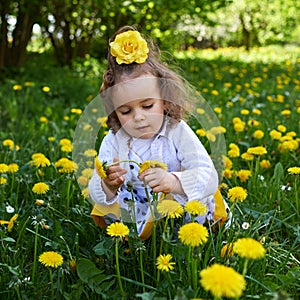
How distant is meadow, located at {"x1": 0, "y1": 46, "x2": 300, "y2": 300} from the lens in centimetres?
115

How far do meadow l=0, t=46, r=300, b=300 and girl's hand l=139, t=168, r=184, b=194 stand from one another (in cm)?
10

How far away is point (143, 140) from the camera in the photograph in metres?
1.66

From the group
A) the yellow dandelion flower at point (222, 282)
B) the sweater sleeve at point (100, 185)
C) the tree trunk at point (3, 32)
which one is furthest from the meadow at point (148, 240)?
the tree trunk at point (3, 32)

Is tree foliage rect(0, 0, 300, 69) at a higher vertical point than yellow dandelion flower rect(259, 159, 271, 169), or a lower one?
higher

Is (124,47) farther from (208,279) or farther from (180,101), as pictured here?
(208,279)

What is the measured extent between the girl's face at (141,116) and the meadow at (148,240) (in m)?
0.31

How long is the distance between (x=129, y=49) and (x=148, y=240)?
0.60 m

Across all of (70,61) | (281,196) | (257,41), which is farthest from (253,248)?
(257,41)

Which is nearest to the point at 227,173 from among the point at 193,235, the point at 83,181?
the point at 83,181

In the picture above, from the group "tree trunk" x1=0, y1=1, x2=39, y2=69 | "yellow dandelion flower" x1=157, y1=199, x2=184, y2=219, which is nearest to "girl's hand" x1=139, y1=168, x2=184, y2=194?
"yellow dandelion flower" x1=157, y1=199, x2=184, y2=219

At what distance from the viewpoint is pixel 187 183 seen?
1471mm

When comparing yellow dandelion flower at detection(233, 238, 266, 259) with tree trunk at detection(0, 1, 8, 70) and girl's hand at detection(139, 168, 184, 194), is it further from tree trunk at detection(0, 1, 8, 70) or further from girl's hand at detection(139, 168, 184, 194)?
tree trunk at detection(0, 1, 8, 70)

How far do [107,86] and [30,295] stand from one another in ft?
2.38

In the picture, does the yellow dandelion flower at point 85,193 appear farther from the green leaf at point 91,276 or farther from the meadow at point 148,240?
the green leaf at point 91,276
